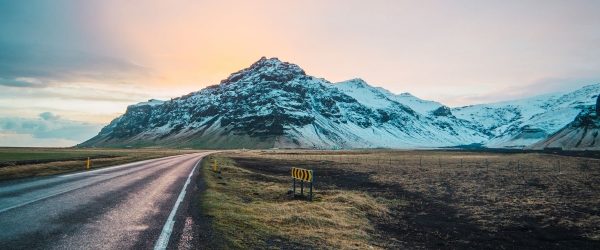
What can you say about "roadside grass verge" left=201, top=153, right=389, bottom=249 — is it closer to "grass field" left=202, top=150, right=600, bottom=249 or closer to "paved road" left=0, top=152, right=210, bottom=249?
"grass field" left=202, top=150, right=600, bottom=249

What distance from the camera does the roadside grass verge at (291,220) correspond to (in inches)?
596

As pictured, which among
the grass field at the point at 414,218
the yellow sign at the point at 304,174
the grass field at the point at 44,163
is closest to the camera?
the grass field at the point at 414,218

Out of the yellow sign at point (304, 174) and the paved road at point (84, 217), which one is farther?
the yellow sign at point (304, 174)

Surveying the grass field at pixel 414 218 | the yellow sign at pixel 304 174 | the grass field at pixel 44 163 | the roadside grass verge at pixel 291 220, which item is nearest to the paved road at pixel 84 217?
the roadside grass verge at pixel 291 220

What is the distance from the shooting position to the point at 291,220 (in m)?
19.5

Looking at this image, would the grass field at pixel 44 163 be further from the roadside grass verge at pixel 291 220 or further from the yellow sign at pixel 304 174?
the yellow sign at pixel 304 174

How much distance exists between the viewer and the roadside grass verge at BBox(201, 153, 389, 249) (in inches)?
596

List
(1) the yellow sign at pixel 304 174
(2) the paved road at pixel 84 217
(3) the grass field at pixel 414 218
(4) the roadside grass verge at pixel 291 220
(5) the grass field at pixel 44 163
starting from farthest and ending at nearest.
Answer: (5) the grass field at pixel 44 163, (1) the yellow sign at pixel 304 174, (3) the grass field at pixel 414 218, (4) the roadside grass verge at pixel 291 220, (2) the paved road at pixel 84 217

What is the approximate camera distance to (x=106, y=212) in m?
17.5

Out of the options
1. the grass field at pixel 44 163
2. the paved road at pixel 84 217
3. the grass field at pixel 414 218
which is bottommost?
the grass field at pixel 414 218

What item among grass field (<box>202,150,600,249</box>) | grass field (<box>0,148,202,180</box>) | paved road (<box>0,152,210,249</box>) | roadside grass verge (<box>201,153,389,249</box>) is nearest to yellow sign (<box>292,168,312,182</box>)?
grass field (<box>202,150,600,249</box>)

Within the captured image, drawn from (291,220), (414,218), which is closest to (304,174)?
(414,218)

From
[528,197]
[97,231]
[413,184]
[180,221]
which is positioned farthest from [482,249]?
[413,184]

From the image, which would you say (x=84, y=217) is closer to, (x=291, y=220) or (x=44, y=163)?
(x=291, y=220)
